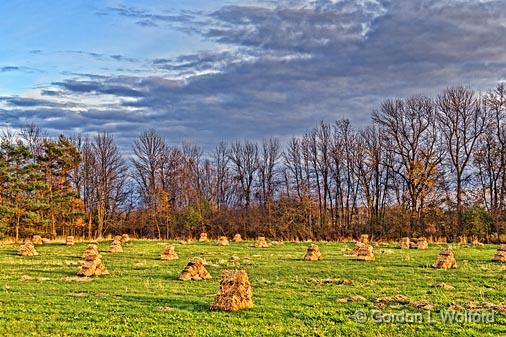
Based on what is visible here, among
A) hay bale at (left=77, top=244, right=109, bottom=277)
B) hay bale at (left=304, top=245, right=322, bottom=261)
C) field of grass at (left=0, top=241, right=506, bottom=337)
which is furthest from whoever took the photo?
hay bale at (left=304, top=245, right=322, bottom=261)

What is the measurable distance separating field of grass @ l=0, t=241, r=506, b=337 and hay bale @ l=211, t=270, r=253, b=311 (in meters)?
0.36

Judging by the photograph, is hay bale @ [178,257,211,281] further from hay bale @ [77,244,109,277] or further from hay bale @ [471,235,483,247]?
hay bale @ [471,235,483,247]

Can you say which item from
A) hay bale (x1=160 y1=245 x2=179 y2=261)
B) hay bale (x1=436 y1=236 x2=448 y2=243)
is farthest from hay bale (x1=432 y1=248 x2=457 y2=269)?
hay bale (x1=436 y1=236 x2=448 y2=243)

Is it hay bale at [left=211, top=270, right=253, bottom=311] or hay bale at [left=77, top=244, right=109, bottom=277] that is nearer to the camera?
hay bale at [left=211, top=270, right=253, bottom=311]

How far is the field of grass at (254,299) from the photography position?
11836 millimetres

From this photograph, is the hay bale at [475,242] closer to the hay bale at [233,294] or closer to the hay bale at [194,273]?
the hay bale at [194,273]

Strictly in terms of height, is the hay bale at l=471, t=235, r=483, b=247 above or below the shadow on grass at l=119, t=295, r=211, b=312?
above

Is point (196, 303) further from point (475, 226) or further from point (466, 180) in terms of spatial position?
point (466, 180)

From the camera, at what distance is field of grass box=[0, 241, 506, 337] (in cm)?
1184

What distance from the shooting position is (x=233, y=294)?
14.1 m

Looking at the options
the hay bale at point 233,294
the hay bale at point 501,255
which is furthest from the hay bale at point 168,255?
the hay bale at point 501,255

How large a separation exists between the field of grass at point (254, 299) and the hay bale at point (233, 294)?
0.36m

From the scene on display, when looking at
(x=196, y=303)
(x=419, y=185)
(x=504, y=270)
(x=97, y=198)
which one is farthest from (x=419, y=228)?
(x=196, y=303)

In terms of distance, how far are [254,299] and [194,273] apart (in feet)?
20.1
